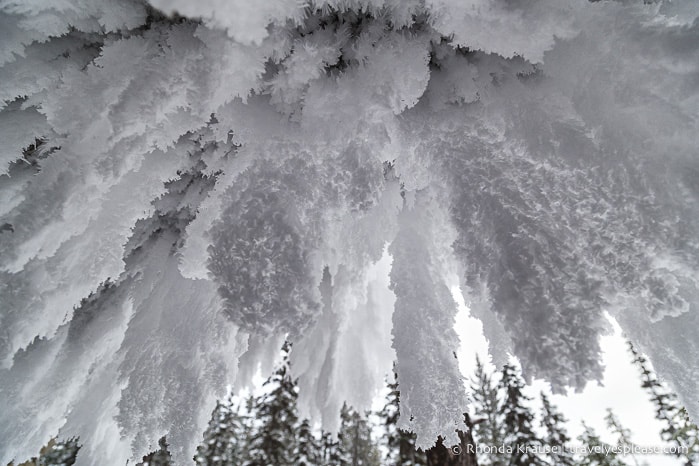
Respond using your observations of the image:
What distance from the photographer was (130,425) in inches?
62.6

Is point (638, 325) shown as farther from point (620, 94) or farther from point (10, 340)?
point (10, 340)

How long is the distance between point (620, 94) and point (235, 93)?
1.11 metres

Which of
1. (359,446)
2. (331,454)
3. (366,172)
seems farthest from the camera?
(359,446)

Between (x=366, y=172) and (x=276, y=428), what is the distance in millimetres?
16321

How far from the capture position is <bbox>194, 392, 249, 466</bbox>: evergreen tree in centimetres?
1662

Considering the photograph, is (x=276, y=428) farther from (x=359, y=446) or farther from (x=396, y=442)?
(x=359, y=446)

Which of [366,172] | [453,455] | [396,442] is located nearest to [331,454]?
[396,442]

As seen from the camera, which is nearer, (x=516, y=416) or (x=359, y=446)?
(x=516, y=416)

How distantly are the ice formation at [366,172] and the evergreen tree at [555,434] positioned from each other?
17.0m

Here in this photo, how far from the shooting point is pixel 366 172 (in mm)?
1164

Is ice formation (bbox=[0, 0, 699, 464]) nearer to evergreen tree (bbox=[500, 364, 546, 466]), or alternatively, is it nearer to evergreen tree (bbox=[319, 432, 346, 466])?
evergreen tree (bbox=[500, 364, 546, 466])

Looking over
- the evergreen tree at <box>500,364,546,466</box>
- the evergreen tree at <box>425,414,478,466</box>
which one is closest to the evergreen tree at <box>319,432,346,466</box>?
the evergreen tree at <box>500,364,546,466</box>

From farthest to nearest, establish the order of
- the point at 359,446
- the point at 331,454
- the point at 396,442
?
the point at 359,446 < the point at 331,454 < the point at 396,442

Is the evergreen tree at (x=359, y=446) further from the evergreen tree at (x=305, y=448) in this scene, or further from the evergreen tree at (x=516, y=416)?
the evergreen tree at (x=516, y=416)
